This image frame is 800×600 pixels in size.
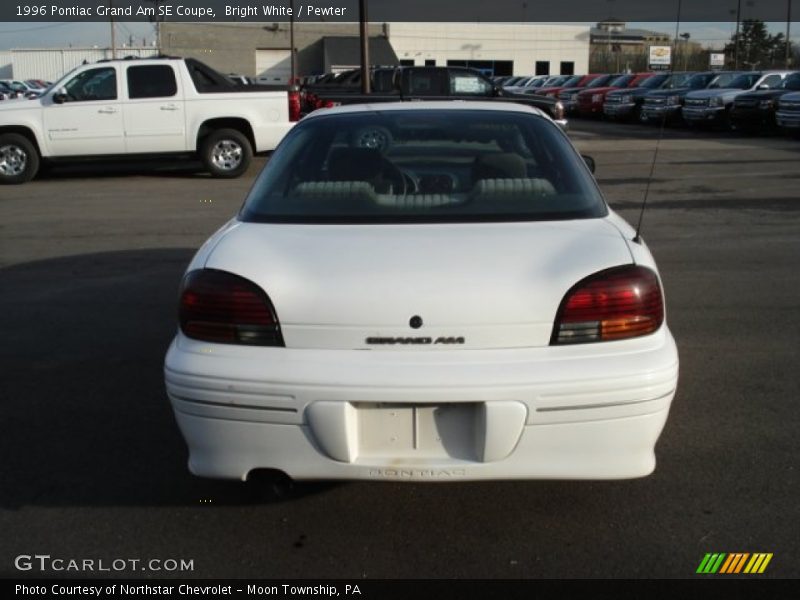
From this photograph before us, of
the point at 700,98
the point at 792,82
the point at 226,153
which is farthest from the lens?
the point at 700,98

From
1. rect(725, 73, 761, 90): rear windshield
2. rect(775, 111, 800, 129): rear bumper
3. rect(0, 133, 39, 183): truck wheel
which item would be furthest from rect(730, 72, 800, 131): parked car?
rect(0, 133, 39, 183): truck wheel

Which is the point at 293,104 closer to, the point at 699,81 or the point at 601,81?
the point at 699,81

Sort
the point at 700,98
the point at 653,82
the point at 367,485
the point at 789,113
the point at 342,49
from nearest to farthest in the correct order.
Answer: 1. the point at 367,485
2. the point at 789,113
3. the point at 700,98
4. the point at 653,82
5. the point at 342,49

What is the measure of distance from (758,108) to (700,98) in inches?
103

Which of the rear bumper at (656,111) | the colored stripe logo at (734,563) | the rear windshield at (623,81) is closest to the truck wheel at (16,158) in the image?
the colored stripe logo at (734,563)

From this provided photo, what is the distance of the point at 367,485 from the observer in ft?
12.9

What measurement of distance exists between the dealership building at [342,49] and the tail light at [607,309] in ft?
179

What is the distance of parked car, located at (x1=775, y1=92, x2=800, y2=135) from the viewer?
21875 millimetres

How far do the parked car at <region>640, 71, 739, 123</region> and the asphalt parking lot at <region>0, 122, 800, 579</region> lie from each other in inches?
810

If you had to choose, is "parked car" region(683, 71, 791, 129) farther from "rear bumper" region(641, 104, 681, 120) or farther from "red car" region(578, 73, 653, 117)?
"red car" region(578, 73, 653, 117)

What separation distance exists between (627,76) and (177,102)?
24.0m

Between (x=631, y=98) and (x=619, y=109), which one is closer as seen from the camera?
(x=631, y=98)

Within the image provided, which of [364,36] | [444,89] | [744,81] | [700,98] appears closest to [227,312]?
[444,89]

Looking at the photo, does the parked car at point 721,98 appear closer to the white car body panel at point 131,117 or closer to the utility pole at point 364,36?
the utility pole at point 364,36
